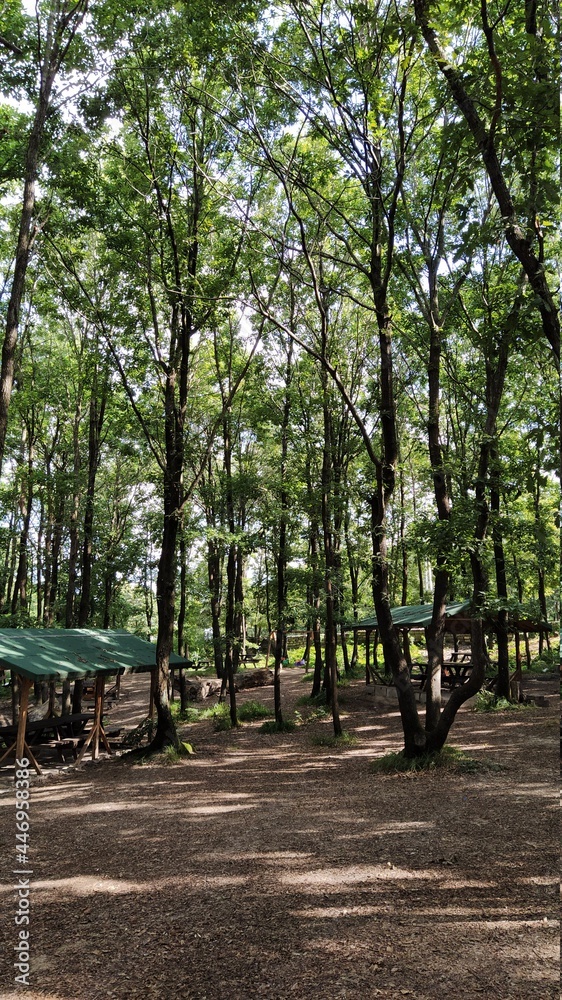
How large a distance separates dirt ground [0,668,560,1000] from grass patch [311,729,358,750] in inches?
84.9

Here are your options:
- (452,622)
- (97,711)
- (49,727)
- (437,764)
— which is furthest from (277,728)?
→ (452,622)

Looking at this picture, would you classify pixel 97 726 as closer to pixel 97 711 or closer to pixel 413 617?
pixel 97 711

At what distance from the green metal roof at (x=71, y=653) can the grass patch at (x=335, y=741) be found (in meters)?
3.56

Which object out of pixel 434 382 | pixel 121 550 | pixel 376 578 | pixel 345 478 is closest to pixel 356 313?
pixel 345 478

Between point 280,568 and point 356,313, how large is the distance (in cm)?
748

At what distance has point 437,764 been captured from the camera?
9.38 metres

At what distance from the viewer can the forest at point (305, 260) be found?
15.7 feet

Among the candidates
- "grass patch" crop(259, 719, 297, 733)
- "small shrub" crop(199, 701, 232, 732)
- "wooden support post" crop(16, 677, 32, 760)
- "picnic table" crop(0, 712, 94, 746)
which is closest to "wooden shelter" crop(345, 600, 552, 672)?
"grass patch" crop(259, 719, 297, 733)

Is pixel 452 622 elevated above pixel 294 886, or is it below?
above

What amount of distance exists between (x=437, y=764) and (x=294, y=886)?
16.1 ft

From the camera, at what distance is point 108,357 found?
12.5m

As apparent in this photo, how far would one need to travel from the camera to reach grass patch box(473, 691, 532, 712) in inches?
617

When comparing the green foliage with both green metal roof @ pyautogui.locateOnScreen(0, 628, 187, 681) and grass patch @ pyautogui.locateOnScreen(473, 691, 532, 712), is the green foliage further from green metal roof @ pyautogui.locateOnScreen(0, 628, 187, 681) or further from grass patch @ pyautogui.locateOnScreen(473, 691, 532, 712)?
grass patch @ pyautogui.locateOnScreen(473, 691, 532, 712)

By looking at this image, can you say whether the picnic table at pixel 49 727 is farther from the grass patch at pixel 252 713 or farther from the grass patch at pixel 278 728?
the grass patch at pixel 252 713
